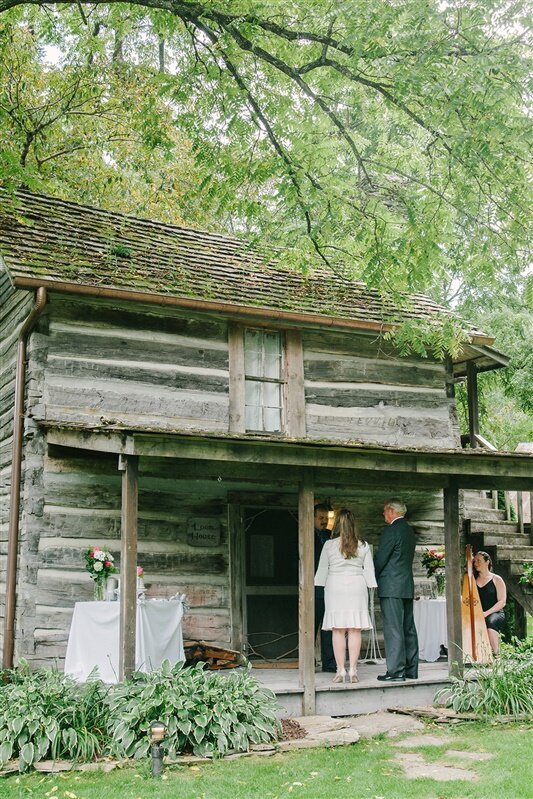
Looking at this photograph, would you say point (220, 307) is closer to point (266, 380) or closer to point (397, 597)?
point (266, 380)

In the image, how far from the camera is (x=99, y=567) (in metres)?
9.63

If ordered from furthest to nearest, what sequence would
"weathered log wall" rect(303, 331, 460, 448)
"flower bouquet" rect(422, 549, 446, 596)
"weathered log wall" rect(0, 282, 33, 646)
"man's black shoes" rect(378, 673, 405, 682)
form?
"flower bouquet" rect(422, 549, 446, 596) < "weathered log wall" rect(303, 331, 460, 448) < "weathered log wall" rect(0, 282, 33, 646) < "man's black shoes" rect(378, 673, 405, 682)

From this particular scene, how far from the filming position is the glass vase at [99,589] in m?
9.81

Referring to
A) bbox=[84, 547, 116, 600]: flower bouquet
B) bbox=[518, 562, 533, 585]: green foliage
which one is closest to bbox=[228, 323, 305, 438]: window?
bbox=[84, 547, 116, 600]: flower bouquet

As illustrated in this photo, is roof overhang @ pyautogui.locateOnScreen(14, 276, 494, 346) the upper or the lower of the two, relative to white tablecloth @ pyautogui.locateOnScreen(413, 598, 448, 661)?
upper

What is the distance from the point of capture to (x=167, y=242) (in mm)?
13602

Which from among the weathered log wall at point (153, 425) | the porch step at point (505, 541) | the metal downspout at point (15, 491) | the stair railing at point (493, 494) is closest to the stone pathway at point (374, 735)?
the weathered log wall at point (153, 425)

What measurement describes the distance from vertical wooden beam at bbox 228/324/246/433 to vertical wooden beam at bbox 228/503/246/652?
3.66 ft

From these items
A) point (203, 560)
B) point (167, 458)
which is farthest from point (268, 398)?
point (167, 458)

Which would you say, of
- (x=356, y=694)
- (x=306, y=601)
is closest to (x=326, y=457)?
(x=306, y=601)

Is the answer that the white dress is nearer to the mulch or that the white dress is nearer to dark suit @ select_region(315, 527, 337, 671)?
dark suit @ select_region(315, 527, 337, 671)

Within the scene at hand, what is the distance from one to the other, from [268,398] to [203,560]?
2434 millimetres

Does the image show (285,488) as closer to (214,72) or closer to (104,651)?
(104,651)

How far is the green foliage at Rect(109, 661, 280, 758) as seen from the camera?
7434 millimetres
